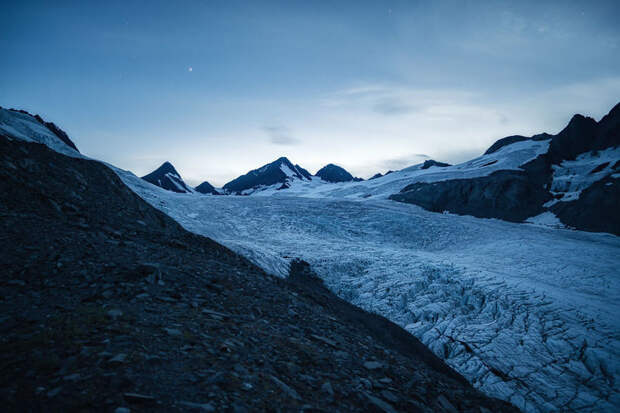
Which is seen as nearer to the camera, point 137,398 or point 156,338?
point 137,398

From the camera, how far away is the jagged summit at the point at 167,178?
128000mm

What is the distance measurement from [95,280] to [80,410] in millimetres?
3930

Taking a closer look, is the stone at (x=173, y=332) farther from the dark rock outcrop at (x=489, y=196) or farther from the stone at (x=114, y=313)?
the dark rock outcrop at (x=489, y=196)

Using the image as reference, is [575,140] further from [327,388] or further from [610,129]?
[327,388]

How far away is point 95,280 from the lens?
5.75 meters

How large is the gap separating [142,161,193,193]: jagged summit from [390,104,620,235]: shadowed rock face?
4146 inches

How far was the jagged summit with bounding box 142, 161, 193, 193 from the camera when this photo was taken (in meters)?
128

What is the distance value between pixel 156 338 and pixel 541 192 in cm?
6427

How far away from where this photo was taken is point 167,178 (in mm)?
134625

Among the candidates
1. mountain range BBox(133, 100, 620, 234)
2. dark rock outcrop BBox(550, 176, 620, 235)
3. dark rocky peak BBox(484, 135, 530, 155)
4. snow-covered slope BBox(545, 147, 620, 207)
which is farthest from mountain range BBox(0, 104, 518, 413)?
dark rocky peak BBox(484, 135, 530, 155)

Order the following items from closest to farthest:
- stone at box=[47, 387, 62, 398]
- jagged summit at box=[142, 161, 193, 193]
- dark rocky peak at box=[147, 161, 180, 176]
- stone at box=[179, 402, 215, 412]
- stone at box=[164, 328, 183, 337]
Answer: stone at box=[47, 387, 62, 398] → stone at box=[179, 402, 215, 412] → stone at box=[164, 328, 183, 337] → jagged summit at box=[142, 161, 193, 193] → dark rocky peak at box=[147, 161, 180, 176]

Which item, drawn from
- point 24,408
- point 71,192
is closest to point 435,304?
point 24,408

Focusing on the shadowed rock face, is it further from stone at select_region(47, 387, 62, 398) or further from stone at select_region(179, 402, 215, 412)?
stone at select_region(47, 387, 62, 398)

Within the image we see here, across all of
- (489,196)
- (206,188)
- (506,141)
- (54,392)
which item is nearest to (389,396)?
(54,392)
